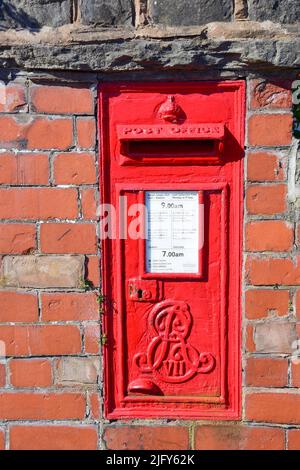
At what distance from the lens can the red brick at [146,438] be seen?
1.71 m

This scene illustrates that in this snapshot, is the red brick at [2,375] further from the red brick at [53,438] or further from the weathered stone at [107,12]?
the weathered stone at [107,12]

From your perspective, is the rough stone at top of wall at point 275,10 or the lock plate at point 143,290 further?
the lock plate at point 143,290

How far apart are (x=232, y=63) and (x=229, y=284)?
691 millimetres

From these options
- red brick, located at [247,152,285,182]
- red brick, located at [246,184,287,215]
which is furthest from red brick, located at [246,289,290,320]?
red brick, located at [247,152,285,182]

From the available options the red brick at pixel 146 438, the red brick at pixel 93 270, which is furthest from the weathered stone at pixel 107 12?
the red brick at pixel 146 438

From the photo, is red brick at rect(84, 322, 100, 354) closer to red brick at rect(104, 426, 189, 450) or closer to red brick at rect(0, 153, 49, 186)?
red brick at rect(104, 426, 189, 450)

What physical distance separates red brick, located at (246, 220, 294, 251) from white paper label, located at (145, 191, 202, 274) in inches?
6.8

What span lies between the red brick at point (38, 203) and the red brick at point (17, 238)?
3 centimetres

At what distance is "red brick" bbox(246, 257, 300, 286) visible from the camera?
5.23 ft

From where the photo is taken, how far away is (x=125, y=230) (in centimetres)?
161

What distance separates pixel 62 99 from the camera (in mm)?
1566

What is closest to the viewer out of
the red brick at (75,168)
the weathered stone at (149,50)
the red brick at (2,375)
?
the weathered stone at (149,50)

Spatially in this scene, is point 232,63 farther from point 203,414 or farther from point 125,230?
point 203,414

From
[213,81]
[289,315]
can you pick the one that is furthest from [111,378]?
[213,81]
